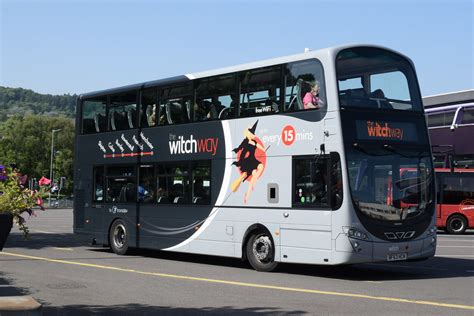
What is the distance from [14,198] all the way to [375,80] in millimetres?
8451

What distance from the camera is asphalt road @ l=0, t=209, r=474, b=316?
388 inches

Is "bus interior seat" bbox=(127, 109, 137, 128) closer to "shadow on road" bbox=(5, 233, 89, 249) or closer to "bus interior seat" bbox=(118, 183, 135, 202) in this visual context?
"bus interior seat" bbox=(118, 183, 135, 202)

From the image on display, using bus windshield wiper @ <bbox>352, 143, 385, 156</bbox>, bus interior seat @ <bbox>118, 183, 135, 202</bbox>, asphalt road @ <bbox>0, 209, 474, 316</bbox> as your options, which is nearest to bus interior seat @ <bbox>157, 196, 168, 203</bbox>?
bus interior seat @ <bbox>118, 183, 135, 202</bbox>

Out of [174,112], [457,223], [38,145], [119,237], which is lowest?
[119,237]

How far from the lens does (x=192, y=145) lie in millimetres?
16766

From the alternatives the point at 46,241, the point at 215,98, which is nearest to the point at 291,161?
the point at 215,98

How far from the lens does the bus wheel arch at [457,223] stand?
31.1 m

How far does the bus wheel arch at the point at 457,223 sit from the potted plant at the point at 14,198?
25784mm

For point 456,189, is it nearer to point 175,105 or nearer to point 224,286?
point 175,105

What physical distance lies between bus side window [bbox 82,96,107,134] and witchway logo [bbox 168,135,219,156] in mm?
3444

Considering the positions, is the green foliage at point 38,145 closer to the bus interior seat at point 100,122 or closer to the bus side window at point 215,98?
the bus interior seat at point 100,122

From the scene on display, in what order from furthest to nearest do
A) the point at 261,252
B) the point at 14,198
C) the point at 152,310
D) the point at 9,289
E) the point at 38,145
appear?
the point at 38,145, the point at 261,252, the point at 9,289, the point at 152,310, the point at 14,198

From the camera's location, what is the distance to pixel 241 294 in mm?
11289

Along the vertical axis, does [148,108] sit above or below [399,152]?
above
